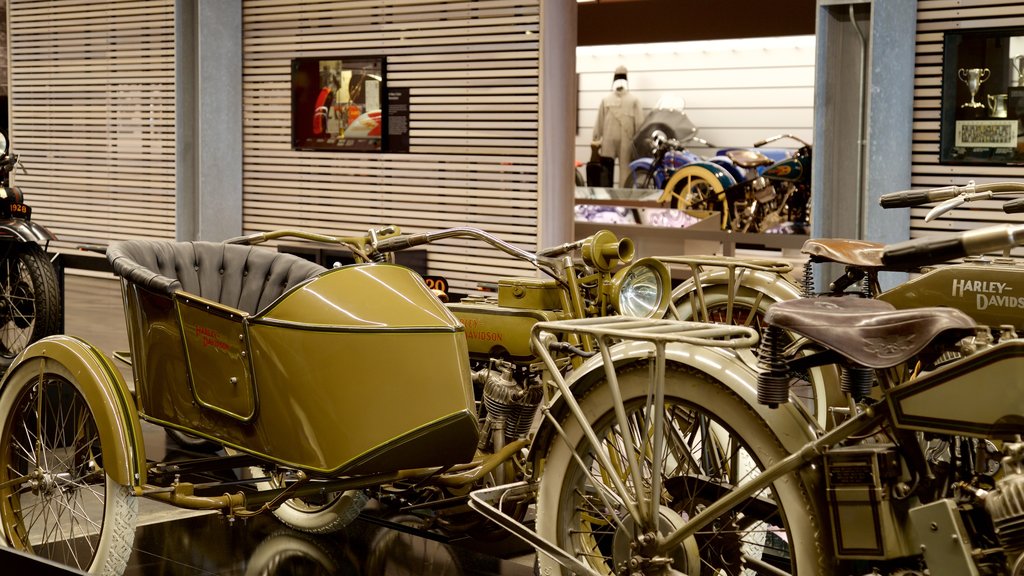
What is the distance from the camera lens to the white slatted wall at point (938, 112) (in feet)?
19.0

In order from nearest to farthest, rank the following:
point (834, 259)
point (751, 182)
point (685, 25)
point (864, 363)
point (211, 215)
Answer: point (864, 363), point (834, 259), point (751, 182), point (211, 215), point (685, 25)

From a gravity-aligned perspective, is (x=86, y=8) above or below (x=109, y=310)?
above

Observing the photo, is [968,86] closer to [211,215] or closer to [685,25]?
[685,25]

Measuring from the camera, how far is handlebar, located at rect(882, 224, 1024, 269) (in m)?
2.07

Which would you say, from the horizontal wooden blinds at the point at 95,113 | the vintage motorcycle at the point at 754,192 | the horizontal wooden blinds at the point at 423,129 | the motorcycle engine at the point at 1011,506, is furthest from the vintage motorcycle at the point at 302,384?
the horizontal wooden blinds at the point at 95,113

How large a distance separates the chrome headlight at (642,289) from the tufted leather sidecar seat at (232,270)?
3.49ft

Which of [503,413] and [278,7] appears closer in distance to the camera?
[503,413]

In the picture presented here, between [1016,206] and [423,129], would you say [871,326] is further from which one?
[423,129]

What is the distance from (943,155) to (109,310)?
20.4ft

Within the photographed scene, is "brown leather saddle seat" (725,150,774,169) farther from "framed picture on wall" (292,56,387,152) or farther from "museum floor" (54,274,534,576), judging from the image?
"museum floor" (54,274,534,576)

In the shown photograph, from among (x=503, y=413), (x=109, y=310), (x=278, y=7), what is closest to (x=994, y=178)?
(x=503, y=413)

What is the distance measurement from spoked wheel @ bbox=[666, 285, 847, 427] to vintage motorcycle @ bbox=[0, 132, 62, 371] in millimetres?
3898

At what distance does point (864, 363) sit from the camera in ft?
7.29

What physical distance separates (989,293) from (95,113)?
8.83 metres
